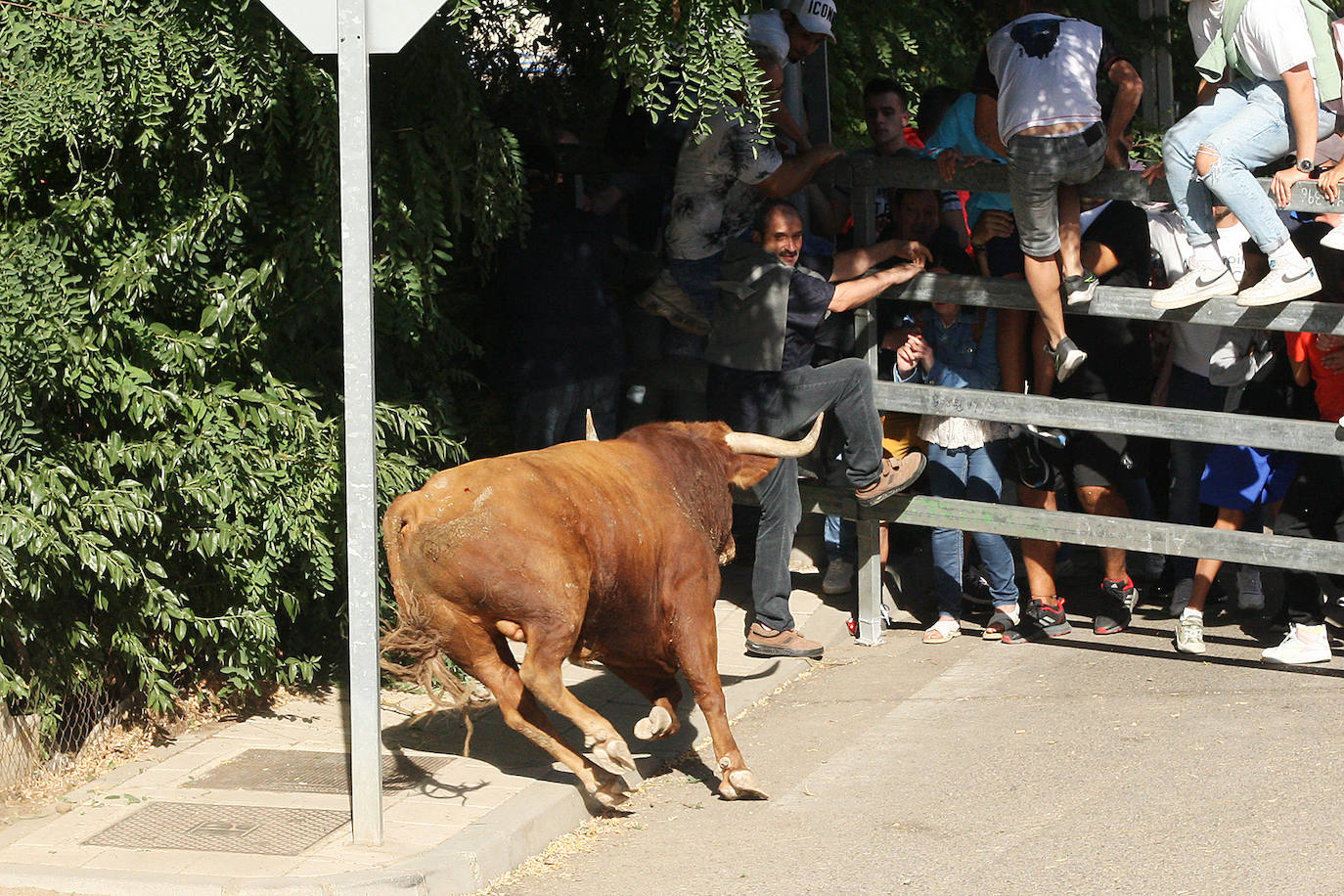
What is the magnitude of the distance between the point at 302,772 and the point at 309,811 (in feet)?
1.51

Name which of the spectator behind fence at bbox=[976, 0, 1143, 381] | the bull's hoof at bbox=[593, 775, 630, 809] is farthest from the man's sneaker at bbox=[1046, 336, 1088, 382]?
the bull's hoof at bbox=[593, 775, 630, 809]

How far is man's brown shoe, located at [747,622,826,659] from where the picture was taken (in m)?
7.70

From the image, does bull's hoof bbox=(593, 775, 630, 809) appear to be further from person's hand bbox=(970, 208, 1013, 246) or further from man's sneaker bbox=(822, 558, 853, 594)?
person's hand bbox=(970, 208, 1013, 246)

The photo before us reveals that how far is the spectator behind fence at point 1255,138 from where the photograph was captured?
6.60 m

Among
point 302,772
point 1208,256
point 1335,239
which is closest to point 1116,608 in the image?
point 1208,256

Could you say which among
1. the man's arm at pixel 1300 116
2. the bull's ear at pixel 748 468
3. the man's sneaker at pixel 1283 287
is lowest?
the bull's ear at pixel 748 468

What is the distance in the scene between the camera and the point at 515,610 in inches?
213

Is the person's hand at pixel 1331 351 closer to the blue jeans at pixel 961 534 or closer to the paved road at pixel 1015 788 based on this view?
the paved road at pixel 1015 788

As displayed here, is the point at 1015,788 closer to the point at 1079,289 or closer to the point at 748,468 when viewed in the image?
the point at 748,468

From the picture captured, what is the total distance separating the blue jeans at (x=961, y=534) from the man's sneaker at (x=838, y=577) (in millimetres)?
591

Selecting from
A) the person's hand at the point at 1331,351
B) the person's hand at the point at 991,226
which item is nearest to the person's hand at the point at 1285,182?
the person's hand at the point at 1331,351

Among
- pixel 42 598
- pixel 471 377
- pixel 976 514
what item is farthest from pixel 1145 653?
pixel 42 598

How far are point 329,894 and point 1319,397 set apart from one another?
466 cm

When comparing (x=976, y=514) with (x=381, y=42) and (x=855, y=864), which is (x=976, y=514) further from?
(x=381, y=42)
